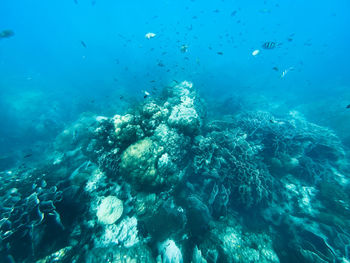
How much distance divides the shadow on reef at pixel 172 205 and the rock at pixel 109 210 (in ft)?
0.08

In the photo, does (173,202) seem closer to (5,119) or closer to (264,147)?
(264,147)

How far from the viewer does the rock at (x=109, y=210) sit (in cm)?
393

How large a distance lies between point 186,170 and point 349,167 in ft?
30.1

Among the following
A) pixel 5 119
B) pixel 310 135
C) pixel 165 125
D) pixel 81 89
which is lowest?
pixel 5 119

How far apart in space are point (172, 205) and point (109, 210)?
1816 millimetres

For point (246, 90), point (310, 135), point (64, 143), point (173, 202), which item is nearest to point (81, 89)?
point (64, 143)

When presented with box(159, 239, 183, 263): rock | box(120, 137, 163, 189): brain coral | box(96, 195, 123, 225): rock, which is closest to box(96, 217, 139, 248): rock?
box(96, 195, 123, 225): rock

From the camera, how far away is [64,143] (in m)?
10.9

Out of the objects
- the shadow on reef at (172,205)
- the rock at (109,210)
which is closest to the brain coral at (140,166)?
the shadow on reef at (172,205)

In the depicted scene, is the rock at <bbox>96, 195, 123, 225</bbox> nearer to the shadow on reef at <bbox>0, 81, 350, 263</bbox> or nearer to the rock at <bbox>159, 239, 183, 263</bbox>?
the shadow on reef at <bbox>0, 81, 350, 263</bbox>

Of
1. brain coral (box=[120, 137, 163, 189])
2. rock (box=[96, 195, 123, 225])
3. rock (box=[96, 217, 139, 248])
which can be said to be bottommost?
rock (box=[96, 217, 139, 248])

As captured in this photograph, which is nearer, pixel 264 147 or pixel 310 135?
pixel 264 147

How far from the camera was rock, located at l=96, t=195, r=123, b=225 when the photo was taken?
3.93 meters

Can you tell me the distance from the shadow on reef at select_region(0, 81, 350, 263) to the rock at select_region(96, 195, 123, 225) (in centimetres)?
3
